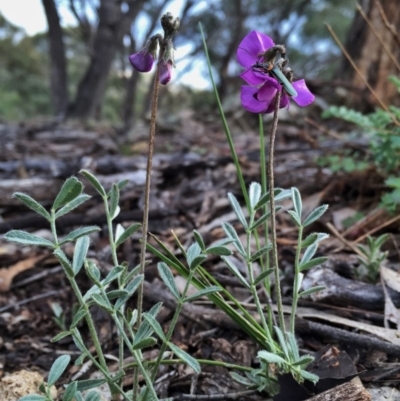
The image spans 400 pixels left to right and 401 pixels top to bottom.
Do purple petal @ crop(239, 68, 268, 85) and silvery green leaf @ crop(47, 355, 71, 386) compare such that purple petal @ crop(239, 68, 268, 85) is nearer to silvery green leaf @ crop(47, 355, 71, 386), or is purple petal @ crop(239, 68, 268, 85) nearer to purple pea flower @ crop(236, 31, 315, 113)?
purple pea flower @ crop(236, 31, 315, 113)

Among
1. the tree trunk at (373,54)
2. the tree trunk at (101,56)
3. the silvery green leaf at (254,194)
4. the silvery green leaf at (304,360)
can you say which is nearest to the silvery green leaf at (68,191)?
the silvery green leaf at (254,194)

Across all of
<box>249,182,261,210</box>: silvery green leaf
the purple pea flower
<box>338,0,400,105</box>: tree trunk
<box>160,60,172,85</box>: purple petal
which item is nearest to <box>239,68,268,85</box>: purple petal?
the purple pea flower

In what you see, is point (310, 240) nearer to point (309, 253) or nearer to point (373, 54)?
point (309, 253)

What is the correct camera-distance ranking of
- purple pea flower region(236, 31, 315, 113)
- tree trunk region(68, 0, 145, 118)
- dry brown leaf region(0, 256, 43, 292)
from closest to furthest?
purple pea flower region(236, 31, 315, 113), dry brown leaf region(0, 256, 43, 292), tree trunk region(68, 0, 145, 118)

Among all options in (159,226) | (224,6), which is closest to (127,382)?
(159,226)

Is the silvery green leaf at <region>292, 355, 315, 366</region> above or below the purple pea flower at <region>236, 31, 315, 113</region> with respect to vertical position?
below

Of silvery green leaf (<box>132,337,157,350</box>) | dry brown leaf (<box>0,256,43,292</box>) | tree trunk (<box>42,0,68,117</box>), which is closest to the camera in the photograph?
silvery green leaf (<box>132,337,157,350</box>)
